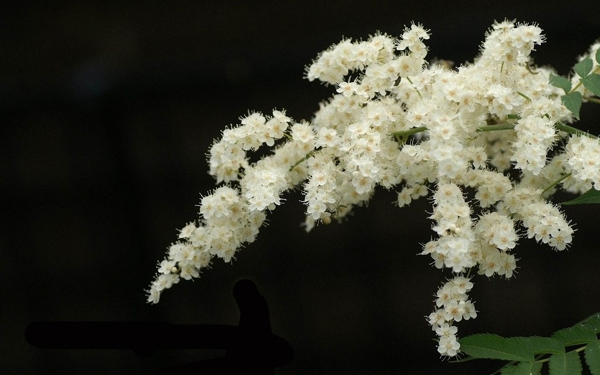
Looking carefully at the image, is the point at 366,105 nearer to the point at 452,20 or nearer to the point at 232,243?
the point at 232,243

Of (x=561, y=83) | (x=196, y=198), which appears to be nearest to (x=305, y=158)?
(x=561, y=83)

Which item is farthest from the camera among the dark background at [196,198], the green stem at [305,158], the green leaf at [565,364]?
the dark background at [196,198]

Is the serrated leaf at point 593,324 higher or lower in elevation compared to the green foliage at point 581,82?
lower

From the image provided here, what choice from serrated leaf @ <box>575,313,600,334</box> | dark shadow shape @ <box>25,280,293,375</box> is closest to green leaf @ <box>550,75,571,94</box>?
serrated leaf @ <box>575,313,600,334</box>

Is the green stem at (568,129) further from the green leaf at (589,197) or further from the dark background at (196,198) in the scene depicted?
the dark background at (196,198)

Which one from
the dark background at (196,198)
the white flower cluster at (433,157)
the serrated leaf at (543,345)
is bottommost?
the serrated leaf at (543,345)

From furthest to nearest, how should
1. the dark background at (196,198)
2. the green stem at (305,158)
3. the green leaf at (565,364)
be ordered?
the dark background at (196,198) → the green stem at (305,158) → the green leaf at (565,364)

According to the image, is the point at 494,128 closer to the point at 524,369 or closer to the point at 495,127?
the point at 495,127

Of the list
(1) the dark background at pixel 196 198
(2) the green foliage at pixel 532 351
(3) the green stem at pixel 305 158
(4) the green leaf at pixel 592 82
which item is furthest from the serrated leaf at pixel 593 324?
(1) the dark background at pixel 196 198
